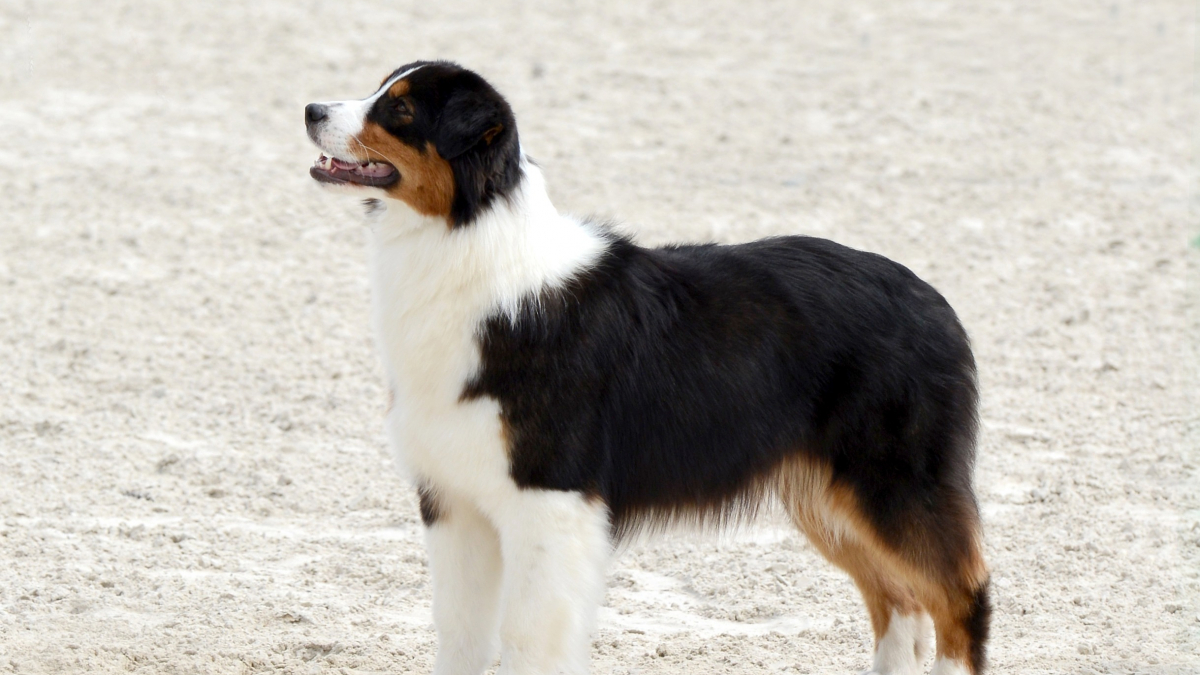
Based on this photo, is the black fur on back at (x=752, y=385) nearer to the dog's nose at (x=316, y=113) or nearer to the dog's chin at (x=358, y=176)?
the dog's chin at (x=358, y=176)

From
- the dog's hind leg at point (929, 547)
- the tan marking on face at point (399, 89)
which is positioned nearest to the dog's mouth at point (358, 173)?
the tan marking on face at point (399, 89)

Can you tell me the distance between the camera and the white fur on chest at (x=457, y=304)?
4.27m

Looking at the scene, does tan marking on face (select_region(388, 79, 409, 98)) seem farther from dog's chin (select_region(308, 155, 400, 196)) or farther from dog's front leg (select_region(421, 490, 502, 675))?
dog's front leg (select_region(421, 490, 502, 675))

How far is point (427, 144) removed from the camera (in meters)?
4.21

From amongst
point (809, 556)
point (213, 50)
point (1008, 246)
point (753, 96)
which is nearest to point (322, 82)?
point (213, 50)

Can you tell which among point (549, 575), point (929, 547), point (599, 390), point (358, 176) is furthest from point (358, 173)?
point (929, 547)

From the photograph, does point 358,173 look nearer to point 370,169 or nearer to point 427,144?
point 370,169

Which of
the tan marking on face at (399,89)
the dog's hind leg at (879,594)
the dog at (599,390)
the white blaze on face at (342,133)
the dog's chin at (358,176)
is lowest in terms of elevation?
the dog's hind leg at (879,594)

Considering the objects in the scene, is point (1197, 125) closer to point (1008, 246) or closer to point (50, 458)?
point (1008, 246)

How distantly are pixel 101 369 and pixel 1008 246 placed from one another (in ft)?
20.8

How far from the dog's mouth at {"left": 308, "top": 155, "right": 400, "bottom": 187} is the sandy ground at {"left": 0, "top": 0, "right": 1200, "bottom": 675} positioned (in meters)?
1.83

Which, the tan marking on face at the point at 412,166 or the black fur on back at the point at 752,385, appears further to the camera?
the black fur on back at the point at 752,385

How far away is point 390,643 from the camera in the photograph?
205 inches

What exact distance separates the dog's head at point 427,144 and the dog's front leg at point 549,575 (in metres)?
0.94
